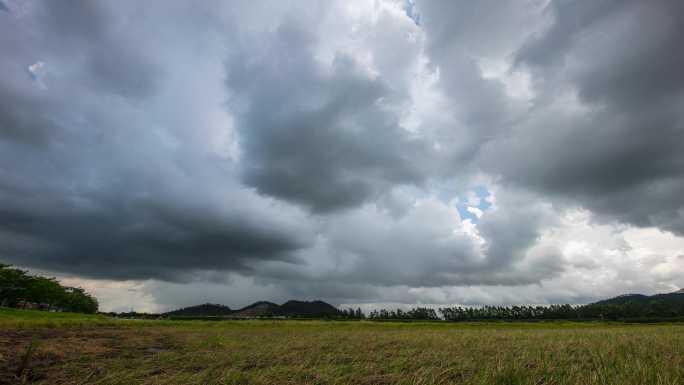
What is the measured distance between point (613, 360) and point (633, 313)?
222787 mm

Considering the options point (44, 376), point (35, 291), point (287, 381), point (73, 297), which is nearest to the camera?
point (287, 381)

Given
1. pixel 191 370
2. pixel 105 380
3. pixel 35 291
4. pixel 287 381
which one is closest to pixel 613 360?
pixel 287 381

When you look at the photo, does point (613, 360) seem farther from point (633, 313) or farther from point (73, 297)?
point (633, 313)

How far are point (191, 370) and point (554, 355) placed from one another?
42.5ft

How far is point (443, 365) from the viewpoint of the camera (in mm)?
10891

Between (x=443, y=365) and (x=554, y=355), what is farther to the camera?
(x=554, y=355)

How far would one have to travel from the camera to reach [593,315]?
184 metres

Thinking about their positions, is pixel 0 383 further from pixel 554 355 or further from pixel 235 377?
pixel 554 355

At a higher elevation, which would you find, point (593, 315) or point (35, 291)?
point (35, 291)

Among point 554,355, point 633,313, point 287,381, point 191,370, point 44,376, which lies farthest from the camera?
point 633,313

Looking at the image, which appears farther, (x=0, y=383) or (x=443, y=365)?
(x=443, y=365)

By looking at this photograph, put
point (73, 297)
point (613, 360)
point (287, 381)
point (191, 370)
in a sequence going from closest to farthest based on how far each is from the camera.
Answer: point (287, 381) < point (191, 370) < point (613, 360) < point (73, 297)

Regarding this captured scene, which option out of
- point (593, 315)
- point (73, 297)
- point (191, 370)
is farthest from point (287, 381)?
point (593, 315)

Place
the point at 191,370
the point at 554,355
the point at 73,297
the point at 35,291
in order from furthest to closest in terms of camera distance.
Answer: the point at 73,297, the point at 35,291, the point at 554,355, the point at 191,370
